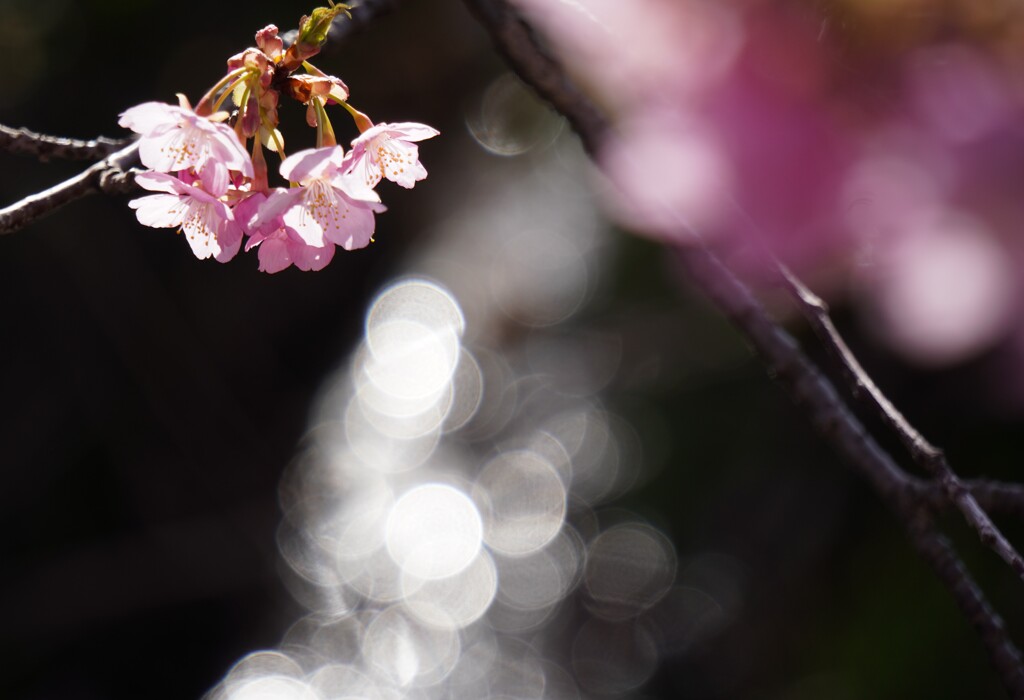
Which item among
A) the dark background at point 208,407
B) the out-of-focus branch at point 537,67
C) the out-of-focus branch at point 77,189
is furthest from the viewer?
the dark background at point 208,407

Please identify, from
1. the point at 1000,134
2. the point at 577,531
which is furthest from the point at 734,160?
the point at 577,531

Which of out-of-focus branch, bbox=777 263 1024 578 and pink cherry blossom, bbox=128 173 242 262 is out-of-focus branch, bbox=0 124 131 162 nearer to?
pink cherry blossom, bbox=128 173 242 262

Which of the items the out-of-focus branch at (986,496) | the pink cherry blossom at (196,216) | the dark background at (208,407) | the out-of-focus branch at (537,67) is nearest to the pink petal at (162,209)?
the pink cherry blossom at (196,216)

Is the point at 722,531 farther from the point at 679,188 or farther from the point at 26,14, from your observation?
the point at 26,14

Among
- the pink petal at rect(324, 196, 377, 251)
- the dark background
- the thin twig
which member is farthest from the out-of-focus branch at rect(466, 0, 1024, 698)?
the dark background

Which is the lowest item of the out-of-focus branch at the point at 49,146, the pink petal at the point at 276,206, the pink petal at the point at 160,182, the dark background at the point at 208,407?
the dark background at the point at 208,407

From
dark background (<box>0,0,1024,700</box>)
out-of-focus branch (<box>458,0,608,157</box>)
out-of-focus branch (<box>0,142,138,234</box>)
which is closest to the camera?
out-of-focus branch (<box>0,142,138,234</box>)

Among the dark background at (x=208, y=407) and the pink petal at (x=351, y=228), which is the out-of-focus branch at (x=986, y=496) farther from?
the dark background at (x=208, y=407)

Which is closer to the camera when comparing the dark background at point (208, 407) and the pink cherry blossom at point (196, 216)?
the pink cherry blossom at point (196, 216)
